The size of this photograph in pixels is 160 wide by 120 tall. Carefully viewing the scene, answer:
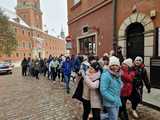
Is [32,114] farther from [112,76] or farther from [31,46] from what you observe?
[31,46]

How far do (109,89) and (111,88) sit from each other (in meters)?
0.04

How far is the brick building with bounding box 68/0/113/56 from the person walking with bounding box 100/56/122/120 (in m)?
8.97

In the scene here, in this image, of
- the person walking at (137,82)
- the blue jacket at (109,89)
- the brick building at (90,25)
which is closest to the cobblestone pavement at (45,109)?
the person walking at (137,82)

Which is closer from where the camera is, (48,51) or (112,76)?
(112,76)

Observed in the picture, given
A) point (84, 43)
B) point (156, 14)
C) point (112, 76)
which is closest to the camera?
point (112, 76)

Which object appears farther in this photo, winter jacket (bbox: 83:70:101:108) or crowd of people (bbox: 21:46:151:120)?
winter jacket (bbox: 83:70:101:108)

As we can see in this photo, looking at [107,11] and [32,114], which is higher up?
[107,11]

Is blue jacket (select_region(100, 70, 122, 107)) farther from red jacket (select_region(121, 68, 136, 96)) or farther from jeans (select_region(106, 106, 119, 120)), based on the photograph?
red jacket (select_region(121, 68, 136, 96))

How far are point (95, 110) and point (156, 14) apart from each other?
22.1 ft

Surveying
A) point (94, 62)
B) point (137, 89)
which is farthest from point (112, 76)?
point (137, 89)

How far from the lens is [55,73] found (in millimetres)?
15148

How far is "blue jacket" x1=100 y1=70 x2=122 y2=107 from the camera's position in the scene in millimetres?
4168

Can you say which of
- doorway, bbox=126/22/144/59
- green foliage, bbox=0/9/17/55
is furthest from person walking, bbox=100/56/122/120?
green foliage, bbox=0/9/17/55

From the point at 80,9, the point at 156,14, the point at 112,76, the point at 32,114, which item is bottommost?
the point at 32,114
